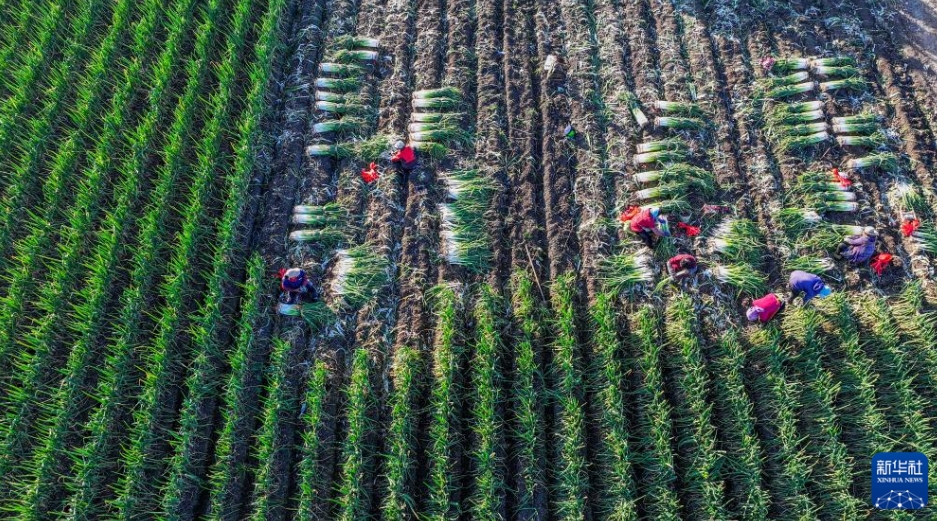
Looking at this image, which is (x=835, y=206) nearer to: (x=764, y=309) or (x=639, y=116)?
(x=764, y=309)

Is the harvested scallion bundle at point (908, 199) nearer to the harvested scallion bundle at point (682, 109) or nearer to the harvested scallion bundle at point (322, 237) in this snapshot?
the harvested scallion bundle at point (682, 109)

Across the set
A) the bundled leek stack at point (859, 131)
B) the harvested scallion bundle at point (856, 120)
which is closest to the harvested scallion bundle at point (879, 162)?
the bundled leek stack at point (859, 131)

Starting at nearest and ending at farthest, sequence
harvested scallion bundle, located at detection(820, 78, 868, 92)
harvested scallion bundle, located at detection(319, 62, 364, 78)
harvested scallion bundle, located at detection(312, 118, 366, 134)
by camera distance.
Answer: harvested scallion bundle, located at detection(312, 118, 366, 134) → harvested scallion bundle, located at detection(820, 78, 868, 92) → harvested scallion bundle, located at detection(319, 62, 364, 78)

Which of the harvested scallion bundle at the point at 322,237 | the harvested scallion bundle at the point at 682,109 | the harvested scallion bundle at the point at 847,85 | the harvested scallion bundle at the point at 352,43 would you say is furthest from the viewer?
the harvested scallion bundle at the point at 352,43

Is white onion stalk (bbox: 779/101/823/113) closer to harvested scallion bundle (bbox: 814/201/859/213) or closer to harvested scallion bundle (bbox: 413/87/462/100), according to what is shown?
Result: harvested scallion bundle (bbox: 814/201/859/213)

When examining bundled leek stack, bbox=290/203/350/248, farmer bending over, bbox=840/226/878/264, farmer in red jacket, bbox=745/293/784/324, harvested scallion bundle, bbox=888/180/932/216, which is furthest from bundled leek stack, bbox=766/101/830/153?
bundled leek stack, bbox=290/203/350/248
